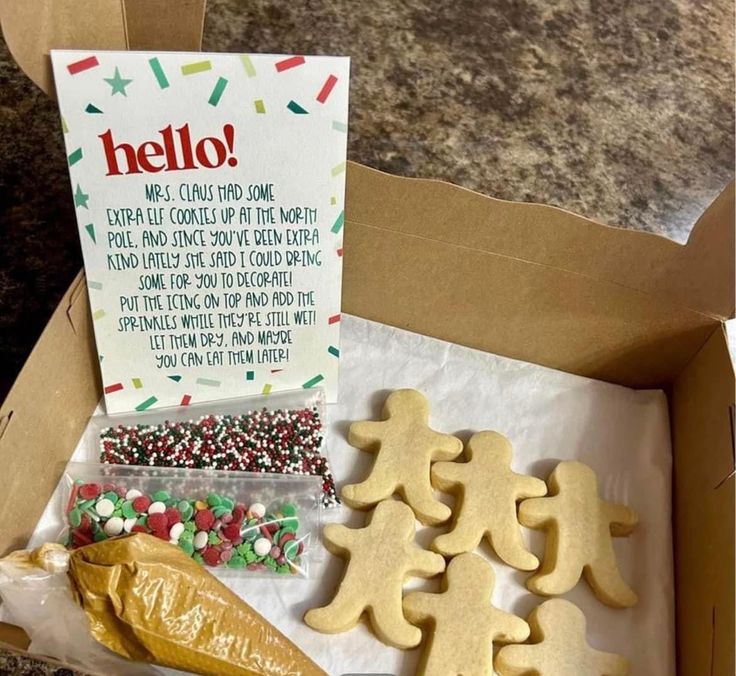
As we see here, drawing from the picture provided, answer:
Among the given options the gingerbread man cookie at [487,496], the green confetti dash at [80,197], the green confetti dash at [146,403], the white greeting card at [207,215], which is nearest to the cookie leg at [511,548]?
the gingerbread man cookie at [487,496]

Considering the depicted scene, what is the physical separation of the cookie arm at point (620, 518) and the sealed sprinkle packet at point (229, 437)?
0.82 feet

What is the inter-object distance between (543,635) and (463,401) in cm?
24

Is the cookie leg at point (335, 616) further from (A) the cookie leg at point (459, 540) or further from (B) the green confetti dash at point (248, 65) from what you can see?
(B) the green confetti dash at point (248, 65)

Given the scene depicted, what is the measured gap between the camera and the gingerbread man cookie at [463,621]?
0.67 metres

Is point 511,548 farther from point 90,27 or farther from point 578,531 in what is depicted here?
point 90,27

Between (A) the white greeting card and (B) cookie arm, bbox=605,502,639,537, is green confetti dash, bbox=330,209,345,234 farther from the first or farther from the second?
(B) cookie arm, bbox=605,502,639,537

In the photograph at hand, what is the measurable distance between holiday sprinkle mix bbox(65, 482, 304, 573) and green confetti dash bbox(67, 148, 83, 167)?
0.92 feet

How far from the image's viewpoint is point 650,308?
2.60ft

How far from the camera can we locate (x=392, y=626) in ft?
2.22

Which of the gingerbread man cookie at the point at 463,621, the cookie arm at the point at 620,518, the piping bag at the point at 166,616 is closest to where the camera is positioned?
the piping bag at the point at 166,616

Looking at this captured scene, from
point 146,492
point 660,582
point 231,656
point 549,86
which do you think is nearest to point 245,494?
point 146,492

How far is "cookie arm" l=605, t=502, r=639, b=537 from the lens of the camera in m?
0.77

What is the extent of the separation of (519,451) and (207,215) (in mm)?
374

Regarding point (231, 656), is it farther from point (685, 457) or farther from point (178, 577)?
point (685, 457)
